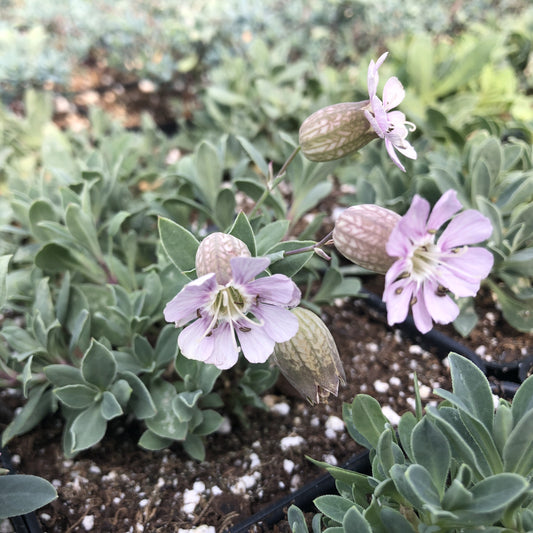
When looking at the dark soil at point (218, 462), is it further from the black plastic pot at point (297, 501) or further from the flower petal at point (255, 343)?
the flower petal at point (255, 343)

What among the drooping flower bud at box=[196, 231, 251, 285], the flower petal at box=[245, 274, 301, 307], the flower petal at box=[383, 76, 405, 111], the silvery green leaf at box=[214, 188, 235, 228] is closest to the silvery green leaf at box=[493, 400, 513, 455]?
the flower petal at box=[245, 274, 301, 307]

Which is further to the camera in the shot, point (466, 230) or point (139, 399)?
point (139, 399)

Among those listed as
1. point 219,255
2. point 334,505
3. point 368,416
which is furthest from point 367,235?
point 334,505

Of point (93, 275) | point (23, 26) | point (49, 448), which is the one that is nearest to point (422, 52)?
point (93, 275)

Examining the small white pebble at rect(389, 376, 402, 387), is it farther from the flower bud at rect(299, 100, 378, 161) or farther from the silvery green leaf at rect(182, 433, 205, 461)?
the flower bud at rect(299, 100, 378, 161)

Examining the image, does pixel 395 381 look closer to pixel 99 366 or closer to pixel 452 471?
pixel 452 471
